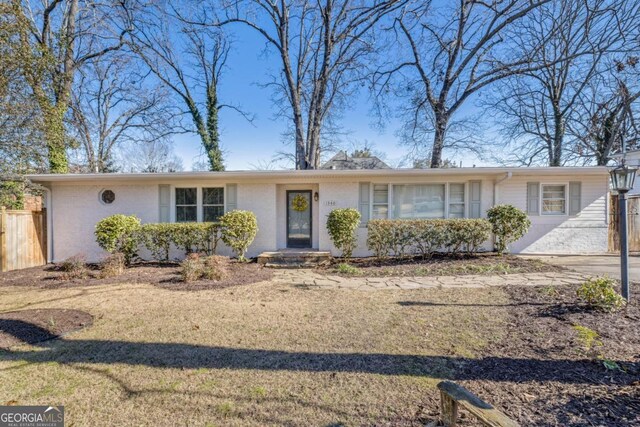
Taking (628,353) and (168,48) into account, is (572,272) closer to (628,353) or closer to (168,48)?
(628,353)

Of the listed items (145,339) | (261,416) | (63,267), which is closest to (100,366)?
(145,339)

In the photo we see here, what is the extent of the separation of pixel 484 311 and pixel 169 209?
873 cm

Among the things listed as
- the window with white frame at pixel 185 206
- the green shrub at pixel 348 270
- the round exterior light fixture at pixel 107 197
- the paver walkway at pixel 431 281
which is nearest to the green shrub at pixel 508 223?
the paver walkway at pixel 431 281

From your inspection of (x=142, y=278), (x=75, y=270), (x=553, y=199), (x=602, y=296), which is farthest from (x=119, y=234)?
(x=553, y=199)

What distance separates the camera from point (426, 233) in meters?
7.98

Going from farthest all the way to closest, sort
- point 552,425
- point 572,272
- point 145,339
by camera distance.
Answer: point 572,272 → point 145,339 → point 552,425

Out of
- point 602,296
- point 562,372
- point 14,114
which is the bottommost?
point 562,372

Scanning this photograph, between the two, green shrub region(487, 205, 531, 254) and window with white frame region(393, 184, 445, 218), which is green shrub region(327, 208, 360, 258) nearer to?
window with white frame region(393, 184, 445, 218)

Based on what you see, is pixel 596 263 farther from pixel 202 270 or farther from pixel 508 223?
pixel 202 270

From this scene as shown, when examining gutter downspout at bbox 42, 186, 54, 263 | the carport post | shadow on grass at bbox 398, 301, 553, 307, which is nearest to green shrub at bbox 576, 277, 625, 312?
the carport post

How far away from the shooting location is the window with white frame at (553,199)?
887cm

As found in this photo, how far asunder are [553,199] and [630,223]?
2770mm

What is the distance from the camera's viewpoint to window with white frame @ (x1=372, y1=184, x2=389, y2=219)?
8.93m

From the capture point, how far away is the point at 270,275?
22.0 feet
